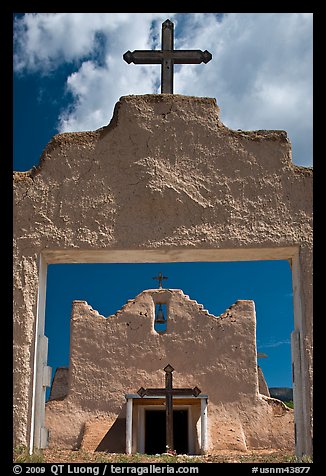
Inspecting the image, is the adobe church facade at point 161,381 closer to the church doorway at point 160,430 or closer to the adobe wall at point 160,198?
the church doorway at point 160,430

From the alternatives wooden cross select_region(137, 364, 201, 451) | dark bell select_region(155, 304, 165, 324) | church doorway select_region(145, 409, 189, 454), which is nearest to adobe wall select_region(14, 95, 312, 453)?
wooden cross select_region(137, 364, 201, 451)

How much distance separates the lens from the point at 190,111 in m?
7.57

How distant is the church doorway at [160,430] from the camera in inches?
713

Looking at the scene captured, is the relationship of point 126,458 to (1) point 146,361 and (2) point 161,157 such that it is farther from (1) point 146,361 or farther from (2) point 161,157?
(1) point 146,361

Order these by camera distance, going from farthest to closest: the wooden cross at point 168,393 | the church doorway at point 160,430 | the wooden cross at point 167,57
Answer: the church doorway at point 160,430 → the wooden cross at point 168,393 → the wooden cross at point 167,57

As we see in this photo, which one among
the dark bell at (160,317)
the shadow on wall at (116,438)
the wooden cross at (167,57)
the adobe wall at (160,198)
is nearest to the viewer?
the adobe wall at (160,198)

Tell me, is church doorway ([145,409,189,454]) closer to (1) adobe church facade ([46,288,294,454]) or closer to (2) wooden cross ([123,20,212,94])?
(1) adobe church facade ([46,288,294,454])

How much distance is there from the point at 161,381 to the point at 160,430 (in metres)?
1.31

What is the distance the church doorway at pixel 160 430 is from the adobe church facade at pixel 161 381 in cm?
3

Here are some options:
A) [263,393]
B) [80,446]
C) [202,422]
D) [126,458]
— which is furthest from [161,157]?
[263,393]

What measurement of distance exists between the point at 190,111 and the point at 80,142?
127 centimetres

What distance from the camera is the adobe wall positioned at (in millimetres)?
7195

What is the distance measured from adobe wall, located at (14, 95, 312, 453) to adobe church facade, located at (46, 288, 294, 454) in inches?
430

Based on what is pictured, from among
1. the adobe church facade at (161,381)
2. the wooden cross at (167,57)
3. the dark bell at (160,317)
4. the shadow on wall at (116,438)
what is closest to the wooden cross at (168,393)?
the adobe church facade at (161,381)
